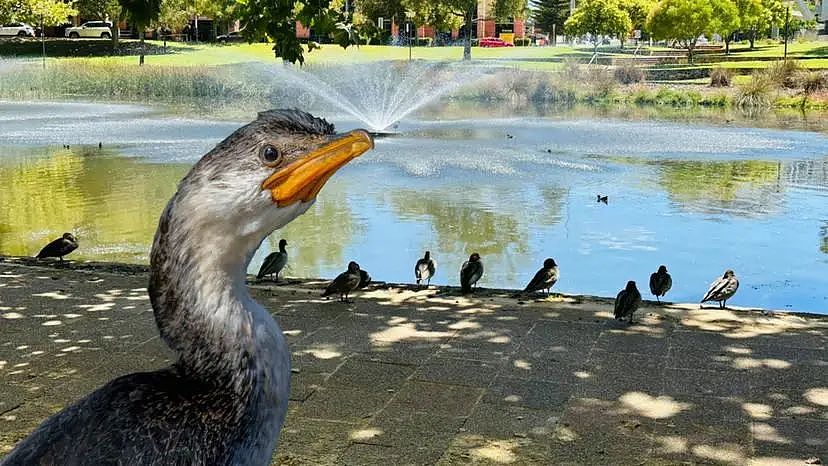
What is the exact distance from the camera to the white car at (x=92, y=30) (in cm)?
6719

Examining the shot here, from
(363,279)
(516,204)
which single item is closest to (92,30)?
(516,204)

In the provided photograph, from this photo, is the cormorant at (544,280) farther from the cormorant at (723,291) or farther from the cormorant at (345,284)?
the cormorant at (345,284)

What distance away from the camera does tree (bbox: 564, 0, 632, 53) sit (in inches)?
2552

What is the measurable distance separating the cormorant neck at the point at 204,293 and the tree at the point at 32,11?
175 feet

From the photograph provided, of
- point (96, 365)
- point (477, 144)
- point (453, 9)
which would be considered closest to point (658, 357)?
point (96, 365)

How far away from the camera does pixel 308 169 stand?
2131 mm

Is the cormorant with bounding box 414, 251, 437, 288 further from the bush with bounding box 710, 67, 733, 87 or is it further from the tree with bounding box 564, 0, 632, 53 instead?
the tree with bounding box 564, 0, 632, 53

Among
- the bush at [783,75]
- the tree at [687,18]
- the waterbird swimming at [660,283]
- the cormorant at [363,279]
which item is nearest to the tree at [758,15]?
the tree at [687,18]

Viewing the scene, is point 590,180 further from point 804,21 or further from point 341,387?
point 804,21

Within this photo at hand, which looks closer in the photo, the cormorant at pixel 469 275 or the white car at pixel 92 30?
the cormorant at pixel 469 275

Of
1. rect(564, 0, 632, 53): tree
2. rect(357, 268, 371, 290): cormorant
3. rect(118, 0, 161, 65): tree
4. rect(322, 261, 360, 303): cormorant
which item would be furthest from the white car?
rect(118, 0, 161, 65): tree

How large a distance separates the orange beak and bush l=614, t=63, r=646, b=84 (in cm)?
4457

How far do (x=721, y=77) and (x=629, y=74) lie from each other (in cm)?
452

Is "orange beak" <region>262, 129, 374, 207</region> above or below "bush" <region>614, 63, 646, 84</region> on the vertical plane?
below
